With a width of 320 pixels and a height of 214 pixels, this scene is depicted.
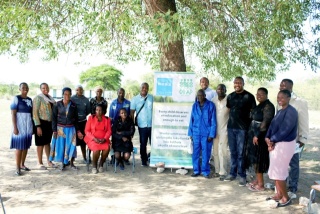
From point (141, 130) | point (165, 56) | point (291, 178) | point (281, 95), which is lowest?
point (291, 178)

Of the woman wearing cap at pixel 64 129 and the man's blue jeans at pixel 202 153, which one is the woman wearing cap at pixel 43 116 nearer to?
the woman wearing cap at pixel 64 129

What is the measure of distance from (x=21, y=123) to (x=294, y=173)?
520 cm

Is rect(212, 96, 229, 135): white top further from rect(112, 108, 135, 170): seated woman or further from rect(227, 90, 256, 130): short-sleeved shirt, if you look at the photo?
rect(112, 108, 135, 170): seated woman

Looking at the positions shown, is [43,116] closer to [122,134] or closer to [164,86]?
[122,134]

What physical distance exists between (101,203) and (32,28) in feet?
11.8

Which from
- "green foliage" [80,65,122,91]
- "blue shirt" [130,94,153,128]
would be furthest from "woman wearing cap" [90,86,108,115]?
"green foliage" [80,65,122,91]

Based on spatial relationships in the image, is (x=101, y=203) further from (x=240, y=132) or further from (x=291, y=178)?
(x=291, y=178)

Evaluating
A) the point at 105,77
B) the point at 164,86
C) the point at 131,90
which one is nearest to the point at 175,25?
the point at 164,86

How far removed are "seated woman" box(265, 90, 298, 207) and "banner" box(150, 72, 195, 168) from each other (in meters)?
2.27

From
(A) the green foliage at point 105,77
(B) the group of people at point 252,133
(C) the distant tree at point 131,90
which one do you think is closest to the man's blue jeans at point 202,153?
(B) the group of people at point 252,133

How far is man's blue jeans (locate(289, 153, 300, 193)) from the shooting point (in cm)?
564

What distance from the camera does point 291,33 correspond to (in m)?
7.48

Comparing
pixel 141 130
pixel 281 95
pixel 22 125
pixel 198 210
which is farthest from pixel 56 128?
pixel 281 95

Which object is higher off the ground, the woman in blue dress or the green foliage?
the green foliage
